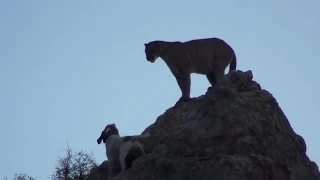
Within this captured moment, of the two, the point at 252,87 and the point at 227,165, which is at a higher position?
the point at 252,87

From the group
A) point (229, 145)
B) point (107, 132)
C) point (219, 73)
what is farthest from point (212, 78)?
point (229, 145)

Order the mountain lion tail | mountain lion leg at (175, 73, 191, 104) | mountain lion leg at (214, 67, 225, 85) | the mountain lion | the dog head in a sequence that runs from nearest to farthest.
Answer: the dog head < mountain lion leg at (214, 67, 225, 85) < mountain lion leg at (175, 73, 191, 104) < the mountain lion < the mountain lion tail

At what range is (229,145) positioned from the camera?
1466cm

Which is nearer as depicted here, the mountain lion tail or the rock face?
the rock face

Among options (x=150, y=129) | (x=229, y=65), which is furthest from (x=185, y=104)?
(x=229, y=65)

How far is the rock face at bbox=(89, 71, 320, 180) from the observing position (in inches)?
554

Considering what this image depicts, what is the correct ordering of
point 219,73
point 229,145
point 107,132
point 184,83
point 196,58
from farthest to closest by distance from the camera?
point 196,58
point 184,83
point 219,73
point 107,132
point 229,145

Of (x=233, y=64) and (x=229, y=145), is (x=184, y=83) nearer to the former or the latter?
(x=233, y=64)

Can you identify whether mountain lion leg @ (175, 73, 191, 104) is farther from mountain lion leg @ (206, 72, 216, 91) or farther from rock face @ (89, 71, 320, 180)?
rock face @ (89, 71, 320, 180)

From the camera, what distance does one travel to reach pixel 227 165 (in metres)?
14.0

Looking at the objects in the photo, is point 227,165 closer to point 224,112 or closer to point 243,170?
point 243,170

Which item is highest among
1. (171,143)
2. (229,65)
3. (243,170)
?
(229,65)

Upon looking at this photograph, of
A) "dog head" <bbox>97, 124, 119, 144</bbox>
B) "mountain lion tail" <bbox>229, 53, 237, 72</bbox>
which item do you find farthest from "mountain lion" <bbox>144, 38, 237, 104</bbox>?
"dog head" <bbox>97, 124, 119, 144</bbox>

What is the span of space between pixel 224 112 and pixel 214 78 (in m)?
3.05
